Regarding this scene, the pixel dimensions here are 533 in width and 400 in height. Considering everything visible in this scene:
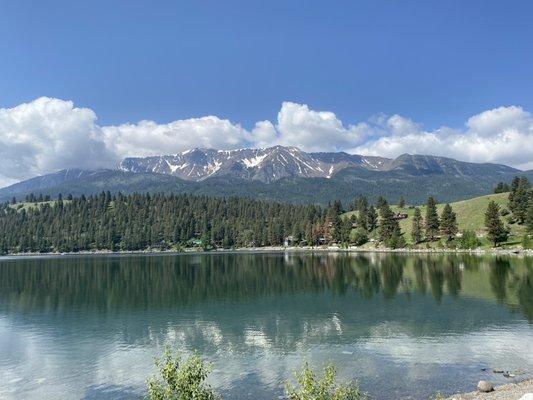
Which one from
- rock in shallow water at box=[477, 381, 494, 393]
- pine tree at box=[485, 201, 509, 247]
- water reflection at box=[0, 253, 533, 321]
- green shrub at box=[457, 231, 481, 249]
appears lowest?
water reflection at box=[0, 253, 533, 321]

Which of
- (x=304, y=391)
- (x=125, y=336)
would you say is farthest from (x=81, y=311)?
(x=304, y=391)

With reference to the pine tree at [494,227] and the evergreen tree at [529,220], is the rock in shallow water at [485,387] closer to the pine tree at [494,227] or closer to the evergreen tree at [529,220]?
the pine tree at [494,227]

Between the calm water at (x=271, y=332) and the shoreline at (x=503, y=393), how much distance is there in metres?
2.10

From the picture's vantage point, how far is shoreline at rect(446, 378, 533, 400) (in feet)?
101

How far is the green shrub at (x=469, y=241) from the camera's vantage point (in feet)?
625

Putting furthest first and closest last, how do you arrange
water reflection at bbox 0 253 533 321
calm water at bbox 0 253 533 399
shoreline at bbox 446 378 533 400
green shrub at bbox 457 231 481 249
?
green shrub at bbox 457 231 481 249, water reflection at bbox 0 253 533 321, calm water at bbox 0 253 533 399, shoreline at bbox 446 378 533 400

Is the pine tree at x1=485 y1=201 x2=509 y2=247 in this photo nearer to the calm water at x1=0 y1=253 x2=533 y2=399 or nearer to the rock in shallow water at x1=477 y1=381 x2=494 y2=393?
the calm water at x1=0 y1=253 x2=533 y2=399

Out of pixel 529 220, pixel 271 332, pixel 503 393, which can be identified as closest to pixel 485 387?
pixel 503 393

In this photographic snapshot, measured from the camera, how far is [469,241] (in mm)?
191250

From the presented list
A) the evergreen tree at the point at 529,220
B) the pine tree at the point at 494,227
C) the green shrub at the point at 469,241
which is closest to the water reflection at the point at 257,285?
the pine tree at the point at 494,227

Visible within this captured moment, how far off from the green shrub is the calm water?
86726 millimetres

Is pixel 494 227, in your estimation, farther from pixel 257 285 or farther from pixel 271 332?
pixel 271 332

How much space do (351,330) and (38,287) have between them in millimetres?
87271

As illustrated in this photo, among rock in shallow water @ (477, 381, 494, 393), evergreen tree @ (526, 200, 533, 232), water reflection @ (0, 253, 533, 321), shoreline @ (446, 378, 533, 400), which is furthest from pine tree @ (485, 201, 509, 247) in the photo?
rock in shallow water @ (477, 381, 494, 393)
